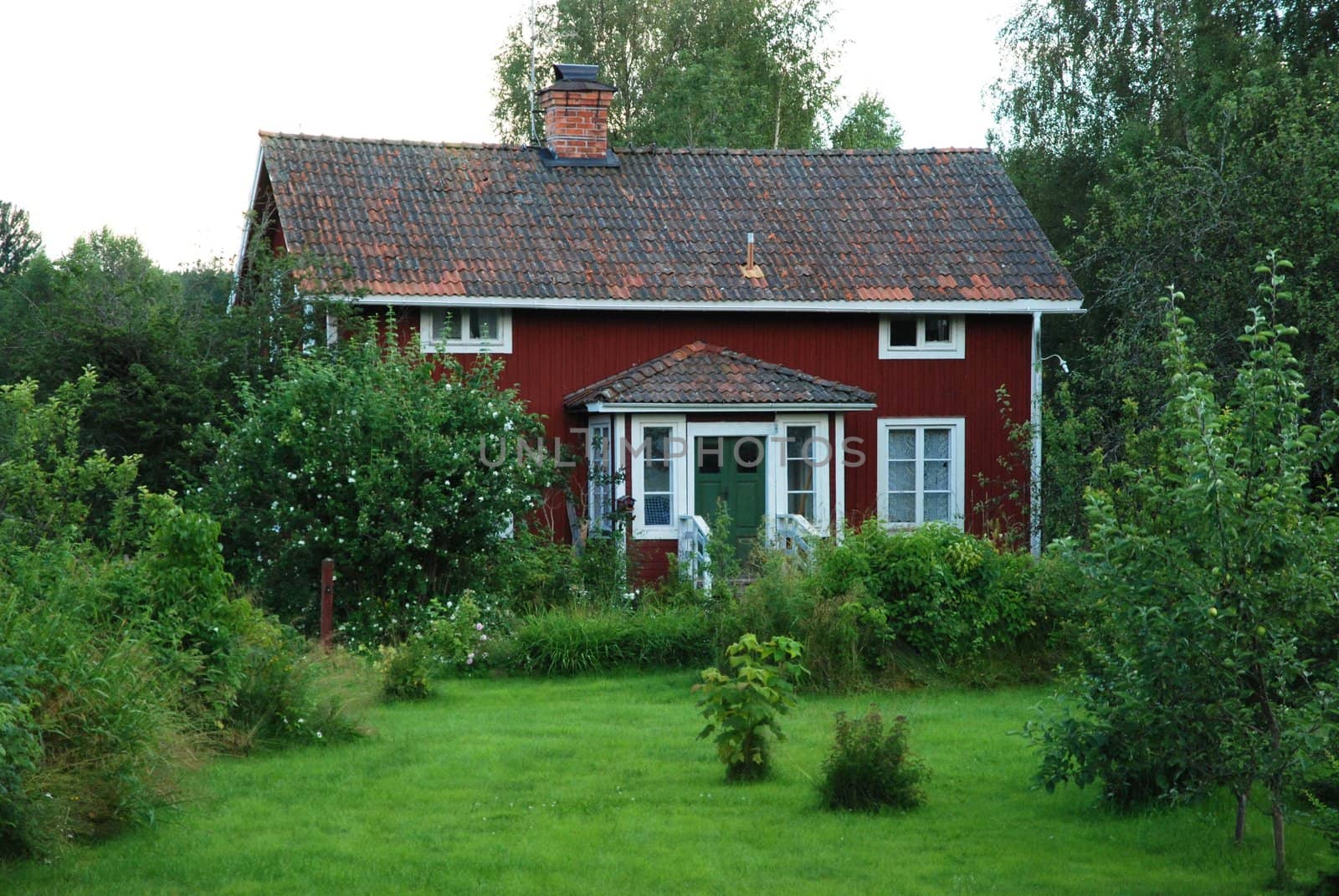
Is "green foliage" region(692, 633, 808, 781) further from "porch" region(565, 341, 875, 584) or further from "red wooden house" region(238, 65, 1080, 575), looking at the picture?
"porch" region(565, 341, 875, 584)

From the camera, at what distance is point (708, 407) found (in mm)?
17719

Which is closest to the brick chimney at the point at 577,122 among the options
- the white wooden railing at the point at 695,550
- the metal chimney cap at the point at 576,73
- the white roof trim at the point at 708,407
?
the metal chimney cap at the point at 576,73

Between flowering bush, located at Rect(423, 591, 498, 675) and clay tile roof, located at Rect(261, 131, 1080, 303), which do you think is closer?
flowering bush, located at Rect(423, 591, 498, 675)

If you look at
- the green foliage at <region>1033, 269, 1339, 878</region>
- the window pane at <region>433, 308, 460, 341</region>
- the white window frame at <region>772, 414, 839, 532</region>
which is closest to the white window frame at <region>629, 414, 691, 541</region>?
the white window frame at <region>772, 414, 839, 532</region>

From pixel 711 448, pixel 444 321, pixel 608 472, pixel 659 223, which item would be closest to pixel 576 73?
pixel 659 223

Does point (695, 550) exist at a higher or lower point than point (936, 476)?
lower

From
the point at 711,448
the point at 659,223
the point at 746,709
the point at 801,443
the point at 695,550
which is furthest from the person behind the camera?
the point at 659,223

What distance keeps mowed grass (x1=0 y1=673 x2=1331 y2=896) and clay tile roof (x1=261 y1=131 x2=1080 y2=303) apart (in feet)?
A: 30.9

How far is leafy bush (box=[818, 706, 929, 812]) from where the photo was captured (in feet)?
27.2

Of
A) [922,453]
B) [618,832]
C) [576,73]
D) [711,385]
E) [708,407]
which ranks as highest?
[576,73]

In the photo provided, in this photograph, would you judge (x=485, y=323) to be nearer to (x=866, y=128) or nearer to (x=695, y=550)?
(x=695, y=550)

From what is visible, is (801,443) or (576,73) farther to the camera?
(576,73)

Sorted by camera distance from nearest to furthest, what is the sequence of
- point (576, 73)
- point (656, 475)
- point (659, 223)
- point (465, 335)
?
point (656, 475) → point (465, 335) → point (659, 223) → point (576, 73)

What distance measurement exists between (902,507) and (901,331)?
2464 millimetres
